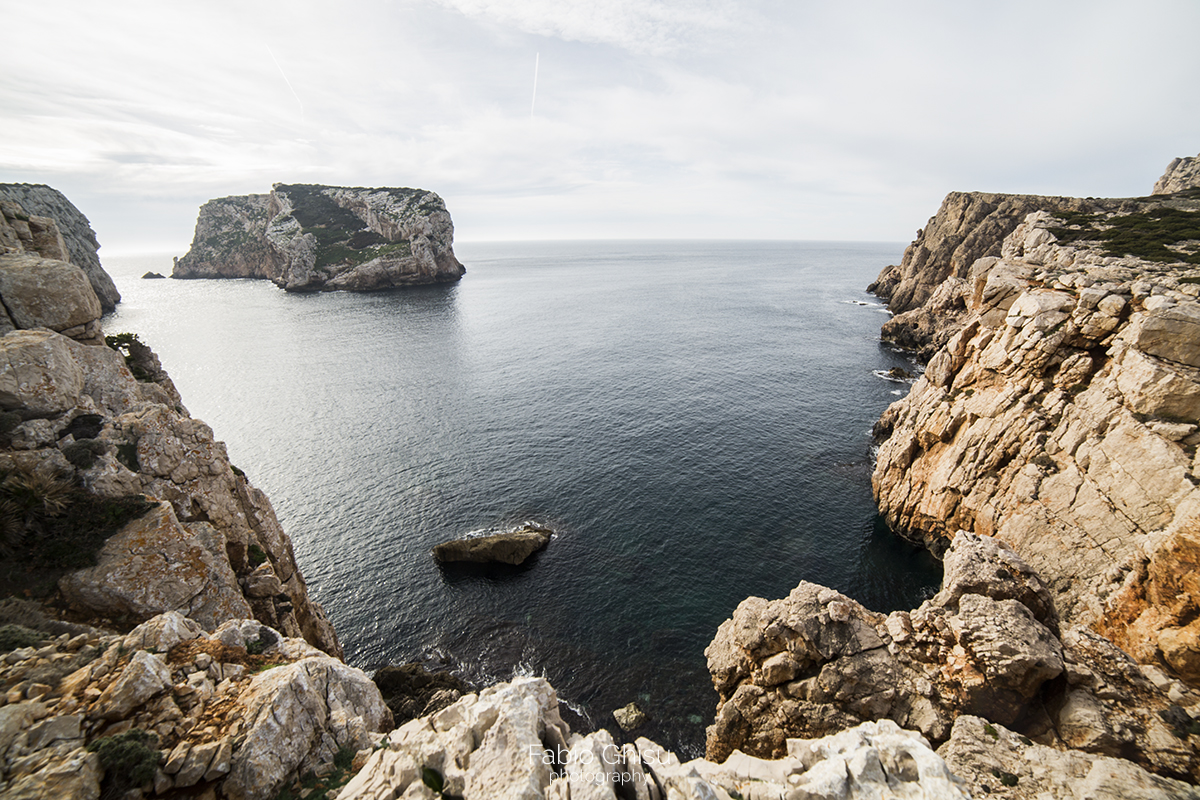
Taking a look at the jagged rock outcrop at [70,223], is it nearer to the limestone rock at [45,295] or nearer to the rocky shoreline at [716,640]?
the limestone rock at [45,295]

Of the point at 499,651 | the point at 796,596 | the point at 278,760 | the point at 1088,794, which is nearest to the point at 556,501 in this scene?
the point at 499,651

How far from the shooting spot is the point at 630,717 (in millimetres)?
31266

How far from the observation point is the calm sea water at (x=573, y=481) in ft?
124

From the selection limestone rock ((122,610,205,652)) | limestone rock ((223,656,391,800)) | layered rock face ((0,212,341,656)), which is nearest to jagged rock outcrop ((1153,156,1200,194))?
limestone rock ((223,656,391,800))

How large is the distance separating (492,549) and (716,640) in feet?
74.0

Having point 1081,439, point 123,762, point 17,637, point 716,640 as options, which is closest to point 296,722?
point 123,762

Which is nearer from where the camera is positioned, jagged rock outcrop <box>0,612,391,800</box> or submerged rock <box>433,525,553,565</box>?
jagged rock outcrop <box>0,612,391,800</box>

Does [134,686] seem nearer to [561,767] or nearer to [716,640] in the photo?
[561,767]

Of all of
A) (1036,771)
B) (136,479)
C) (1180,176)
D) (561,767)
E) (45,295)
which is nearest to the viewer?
(561,767)

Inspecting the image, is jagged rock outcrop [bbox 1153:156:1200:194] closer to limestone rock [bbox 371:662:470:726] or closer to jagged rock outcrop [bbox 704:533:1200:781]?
jagged rock outcrop [bbox 704:533:1200:781]

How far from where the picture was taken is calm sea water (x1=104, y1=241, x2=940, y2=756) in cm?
3772

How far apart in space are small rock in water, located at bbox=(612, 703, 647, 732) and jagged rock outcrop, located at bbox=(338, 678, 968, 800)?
17.0m

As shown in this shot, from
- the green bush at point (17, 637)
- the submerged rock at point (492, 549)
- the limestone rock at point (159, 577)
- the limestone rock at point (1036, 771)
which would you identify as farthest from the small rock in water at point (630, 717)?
the green bush at point (17, 637)

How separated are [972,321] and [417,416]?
2871 inches
